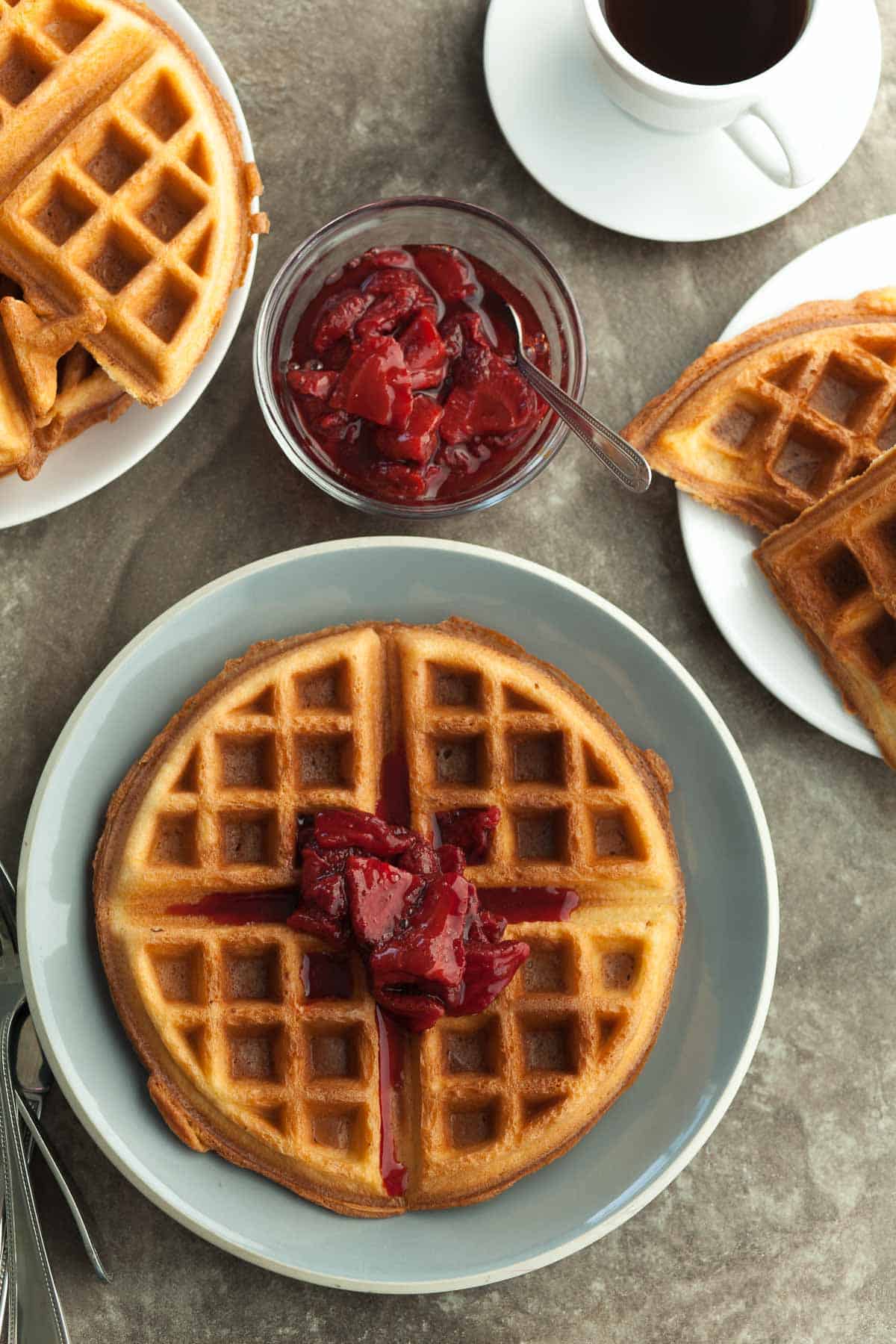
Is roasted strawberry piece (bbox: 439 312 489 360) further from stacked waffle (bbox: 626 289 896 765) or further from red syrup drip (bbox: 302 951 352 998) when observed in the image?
red syrup drip (bbox: 302 951 352 998)

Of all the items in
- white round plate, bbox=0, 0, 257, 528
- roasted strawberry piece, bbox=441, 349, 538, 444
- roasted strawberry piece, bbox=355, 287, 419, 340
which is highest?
white round plate, bbox=0, 0, 257, 528

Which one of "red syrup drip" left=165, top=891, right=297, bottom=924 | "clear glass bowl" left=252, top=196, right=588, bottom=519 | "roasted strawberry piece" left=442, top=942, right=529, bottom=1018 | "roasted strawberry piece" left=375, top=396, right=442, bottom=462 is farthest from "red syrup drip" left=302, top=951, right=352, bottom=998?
"roasted strawberry piece" left=375, top=396, right=442, bottom=462

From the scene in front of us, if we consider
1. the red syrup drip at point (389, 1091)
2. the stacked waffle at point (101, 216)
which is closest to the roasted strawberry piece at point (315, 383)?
the stacked waffle at point (101, 216)

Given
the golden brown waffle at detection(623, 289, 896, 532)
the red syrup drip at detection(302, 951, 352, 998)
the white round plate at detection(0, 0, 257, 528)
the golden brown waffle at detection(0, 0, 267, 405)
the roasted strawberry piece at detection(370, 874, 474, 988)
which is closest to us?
the roasted strawberry piece at detection(370, 874, 474, 988)

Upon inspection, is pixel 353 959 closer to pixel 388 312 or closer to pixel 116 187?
pixel 388 312

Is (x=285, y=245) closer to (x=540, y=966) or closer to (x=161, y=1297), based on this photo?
(x=540, y=966)

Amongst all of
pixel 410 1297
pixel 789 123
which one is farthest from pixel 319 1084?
pixel 789 123
